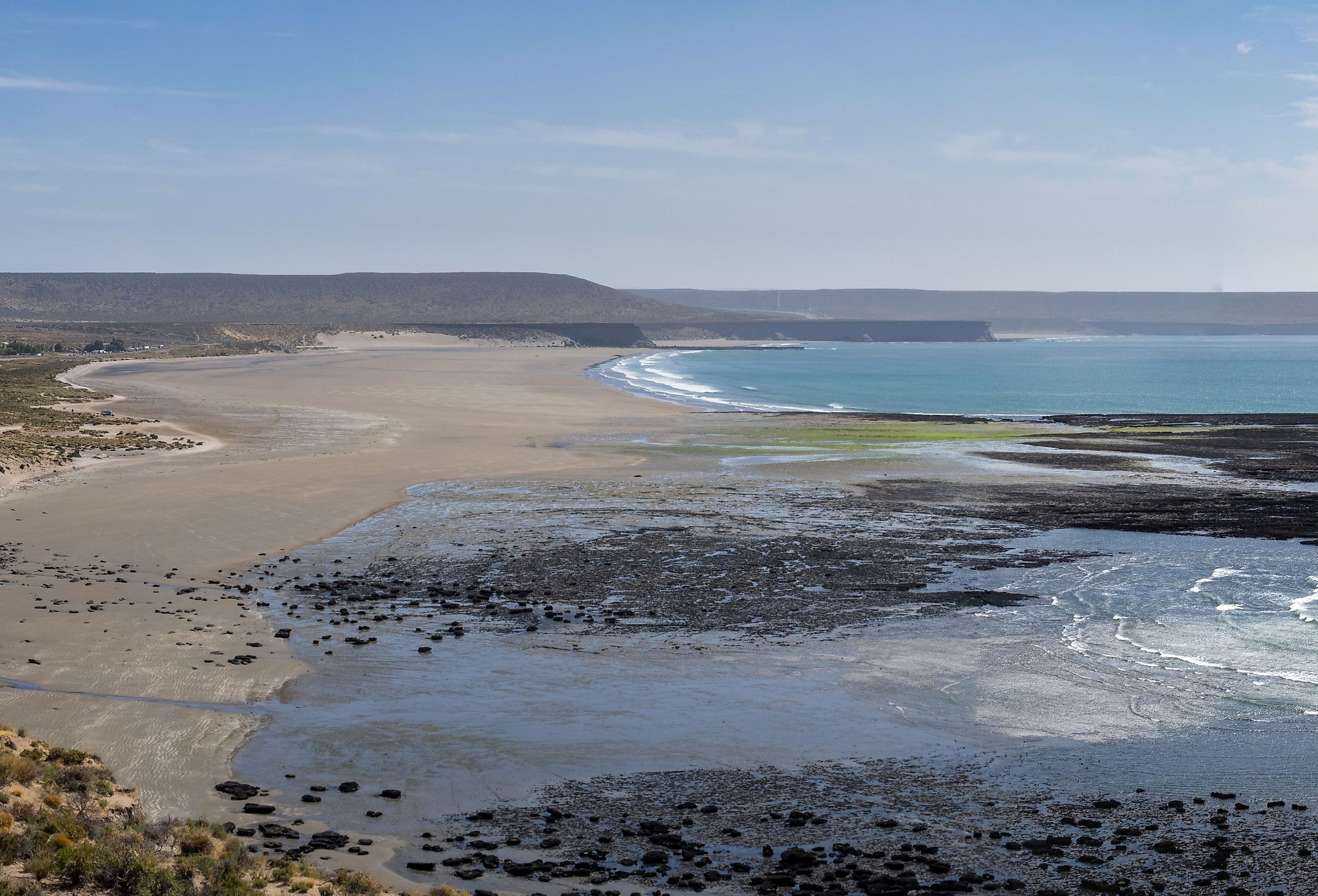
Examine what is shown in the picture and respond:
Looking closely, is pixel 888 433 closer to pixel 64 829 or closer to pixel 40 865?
pixel 64 829

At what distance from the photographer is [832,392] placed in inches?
3406

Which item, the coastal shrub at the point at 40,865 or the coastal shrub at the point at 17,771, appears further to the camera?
the coastal shrub at the point at 17,771

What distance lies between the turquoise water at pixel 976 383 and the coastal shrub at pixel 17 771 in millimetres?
54521

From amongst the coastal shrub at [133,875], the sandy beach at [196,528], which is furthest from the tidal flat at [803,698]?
the coastal shrub at [133,875]

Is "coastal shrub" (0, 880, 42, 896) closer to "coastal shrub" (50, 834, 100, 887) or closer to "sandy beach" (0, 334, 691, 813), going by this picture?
"coastal shrub" (50, 834, 100, 887)

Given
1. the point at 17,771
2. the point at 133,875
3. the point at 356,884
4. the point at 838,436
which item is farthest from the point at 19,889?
the point at 838,436

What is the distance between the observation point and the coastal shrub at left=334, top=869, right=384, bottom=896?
868cm

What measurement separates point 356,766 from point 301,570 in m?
10.1

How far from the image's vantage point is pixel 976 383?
10394 centimetres

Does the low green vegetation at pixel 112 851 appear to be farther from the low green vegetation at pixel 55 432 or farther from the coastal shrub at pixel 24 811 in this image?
the low green vegetation at pixel 55 432

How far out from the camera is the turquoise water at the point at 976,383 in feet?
239

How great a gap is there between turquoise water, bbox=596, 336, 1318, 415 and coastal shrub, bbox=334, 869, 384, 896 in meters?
55.2

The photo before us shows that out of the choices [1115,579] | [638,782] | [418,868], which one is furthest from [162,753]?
[1115,579]

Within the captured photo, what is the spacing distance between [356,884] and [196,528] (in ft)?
59.5
